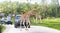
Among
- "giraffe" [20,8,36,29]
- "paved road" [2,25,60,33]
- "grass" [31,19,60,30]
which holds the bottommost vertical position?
"paved road" [2,25,60,33]

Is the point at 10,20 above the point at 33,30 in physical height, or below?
above

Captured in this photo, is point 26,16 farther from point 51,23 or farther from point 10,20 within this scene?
point 51,23

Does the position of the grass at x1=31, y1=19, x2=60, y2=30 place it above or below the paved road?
above

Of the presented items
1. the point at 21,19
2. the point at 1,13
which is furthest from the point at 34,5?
the point at 1,13

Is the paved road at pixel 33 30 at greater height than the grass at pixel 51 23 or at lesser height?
lesser

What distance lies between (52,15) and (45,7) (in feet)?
0.43

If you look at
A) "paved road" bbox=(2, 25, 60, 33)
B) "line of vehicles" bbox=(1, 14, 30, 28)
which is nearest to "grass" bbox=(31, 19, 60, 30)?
"paved road" bbox=(2, 25, 60, 33)

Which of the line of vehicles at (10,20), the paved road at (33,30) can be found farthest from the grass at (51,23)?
the line of vehicles at (10,20)

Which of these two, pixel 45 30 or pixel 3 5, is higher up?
pixel 3 5

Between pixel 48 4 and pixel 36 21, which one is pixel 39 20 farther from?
pixel 48 4

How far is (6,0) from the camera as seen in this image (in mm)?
2420

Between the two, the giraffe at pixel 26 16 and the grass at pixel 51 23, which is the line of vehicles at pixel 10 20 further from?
the grass at pixel 51 23

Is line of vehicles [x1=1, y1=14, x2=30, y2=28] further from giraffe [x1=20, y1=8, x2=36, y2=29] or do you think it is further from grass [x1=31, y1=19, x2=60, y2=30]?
grass [x1=31, y1=19, x2=60, y2=30]

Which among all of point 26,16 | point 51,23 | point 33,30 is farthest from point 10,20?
point 51,23
